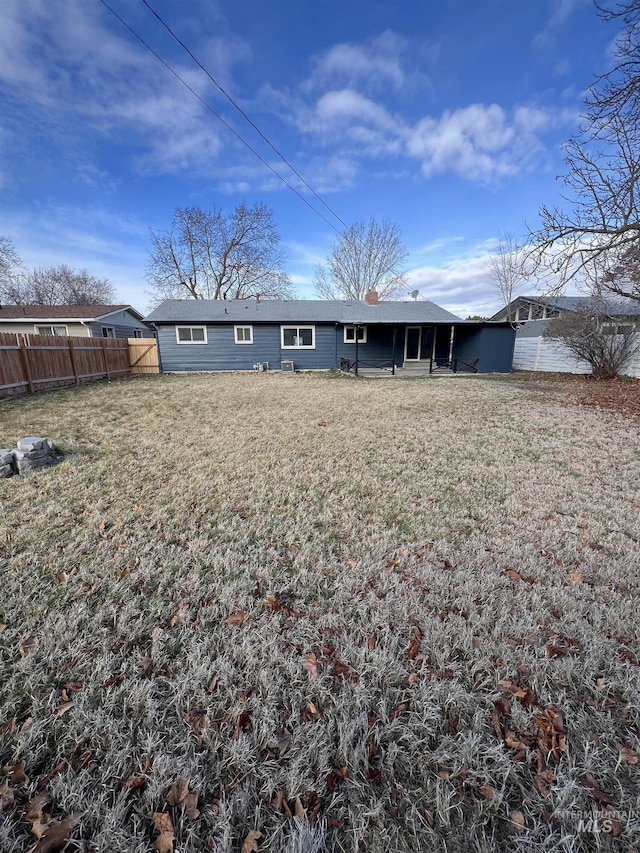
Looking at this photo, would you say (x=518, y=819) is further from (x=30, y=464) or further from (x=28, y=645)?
(x=30, y=464)

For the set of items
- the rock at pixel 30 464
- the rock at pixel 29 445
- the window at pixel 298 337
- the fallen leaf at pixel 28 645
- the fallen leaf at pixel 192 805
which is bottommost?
the fallen leaf at pixel 28 645

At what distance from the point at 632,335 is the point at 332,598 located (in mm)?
17162

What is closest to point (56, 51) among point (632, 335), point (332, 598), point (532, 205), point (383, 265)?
point (532, 205)

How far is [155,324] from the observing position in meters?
15.5

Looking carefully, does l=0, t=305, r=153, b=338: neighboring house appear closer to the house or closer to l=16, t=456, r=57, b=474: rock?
the house

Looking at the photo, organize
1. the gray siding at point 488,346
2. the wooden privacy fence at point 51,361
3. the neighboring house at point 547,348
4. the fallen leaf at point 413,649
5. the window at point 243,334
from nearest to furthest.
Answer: the fallen leaf at point 413,649 → the wooden privacy fence at point 51,361 → the neighboring house at point 547,348 → the gray siding at point 488,346 → the window at point 243,334

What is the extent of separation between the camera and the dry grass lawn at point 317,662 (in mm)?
1110

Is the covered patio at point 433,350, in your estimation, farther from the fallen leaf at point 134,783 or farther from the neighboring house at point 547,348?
the fallen leaf at point 134,783

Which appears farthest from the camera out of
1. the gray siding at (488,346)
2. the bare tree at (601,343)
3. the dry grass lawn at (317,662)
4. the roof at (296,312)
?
the gray siding at (488,346)

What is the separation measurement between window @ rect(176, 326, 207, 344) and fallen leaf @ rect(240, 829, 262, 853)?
17.0 meters

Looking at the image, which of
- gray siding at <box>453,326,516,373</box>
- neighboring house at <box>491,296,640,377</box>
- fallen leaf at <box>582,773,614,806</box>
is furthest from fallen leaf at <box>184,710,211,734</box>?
gray siding at <box>453,326,516,373</box>

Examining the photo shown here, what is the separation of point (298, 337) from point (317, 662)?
15922mm

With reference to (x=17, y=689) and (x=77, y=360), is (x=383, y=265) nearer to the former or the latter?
(x=77, y=360)

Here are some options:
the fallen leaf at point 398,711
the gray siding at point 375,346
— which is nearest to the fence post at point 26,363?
the gray siding at point 375,346
